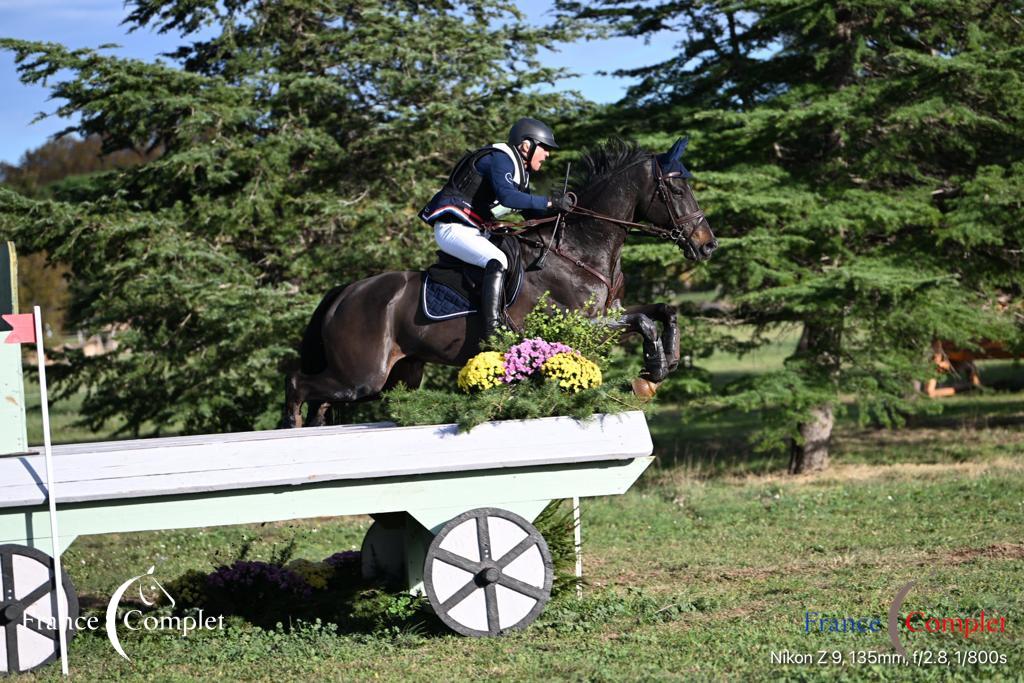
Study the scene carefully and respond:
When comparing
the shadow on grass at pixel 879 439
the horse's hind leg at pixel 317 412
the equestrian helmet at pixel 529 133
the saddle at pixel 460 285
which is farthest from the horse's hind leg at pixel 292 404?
the shadow on grass at pixel 879 439

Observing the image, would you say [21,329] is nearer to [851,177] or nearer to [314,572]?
[314,572]

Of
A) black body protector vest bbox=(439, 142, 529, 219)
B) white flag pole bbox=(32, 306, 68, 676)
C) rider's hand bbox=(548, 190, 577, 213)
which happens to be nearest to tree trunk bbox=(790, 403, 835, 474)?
rider's hand bbox=(548, 190, 577, 213)

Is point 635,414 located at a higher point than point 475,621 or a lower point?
higher

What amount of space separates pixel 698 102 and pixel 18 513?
10.4 meters

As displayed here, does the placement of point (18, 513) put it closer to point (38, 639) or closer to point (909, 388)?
point (38, 639)

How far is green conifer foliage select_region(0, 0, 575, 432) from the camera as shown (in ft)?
37.9

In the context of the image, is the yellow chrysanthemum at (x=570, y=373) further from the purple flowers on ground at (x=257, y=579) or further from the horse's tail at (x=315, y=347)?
the purple flowers on ground at (x=257, y=579)

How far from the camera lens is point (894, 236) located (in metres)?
13.0

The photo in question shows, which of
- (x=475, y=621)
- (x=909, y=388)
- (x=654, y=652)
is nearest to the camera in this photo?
(x=654, y=652)

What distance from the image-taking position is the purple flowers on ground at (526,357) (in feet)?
20.0

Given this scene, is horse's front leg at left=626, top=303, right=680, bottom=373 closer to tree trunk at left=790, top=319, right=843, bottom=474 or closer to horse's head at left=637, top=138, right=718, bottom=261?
horse's head at left=637, top=138, right=718, bottom=261

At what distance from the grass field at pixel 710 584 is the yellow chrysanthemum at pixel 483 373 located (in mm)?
1394

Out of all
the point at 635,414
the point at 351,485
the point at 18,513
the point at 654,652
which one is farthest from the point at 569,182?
the point at 18,513

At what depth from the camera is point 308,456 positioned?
5570 millimetres
